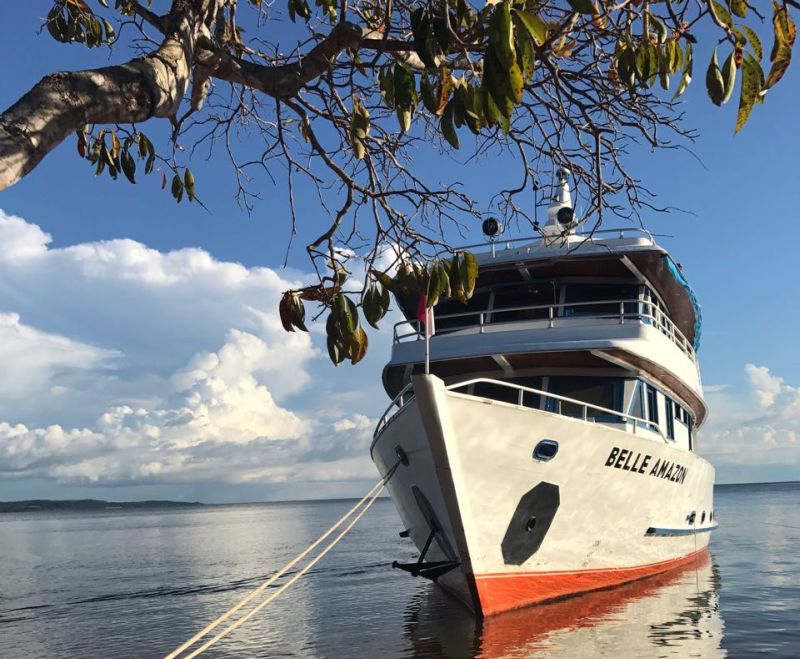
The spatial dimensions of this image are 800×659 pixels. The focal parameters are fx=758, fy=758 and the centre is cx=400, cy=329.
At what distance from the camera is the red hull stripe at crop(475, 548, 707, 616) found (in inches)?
435

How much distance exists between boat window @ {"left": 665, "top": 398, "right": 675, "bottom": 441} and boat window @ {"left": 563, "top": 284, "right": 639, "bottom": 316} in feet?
7.23

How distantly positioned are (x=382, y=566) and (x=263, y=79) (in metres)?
21.8

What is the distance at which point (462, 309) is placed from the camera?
16.2 meters

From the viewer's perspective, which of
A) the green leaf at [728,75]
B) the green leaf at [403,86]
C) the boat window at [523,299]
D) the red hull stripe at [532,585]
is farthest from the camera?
the boat window at [523,299]

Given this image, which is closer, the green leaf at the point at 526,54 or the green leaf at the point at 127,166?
the green leaf at the point at 526,54

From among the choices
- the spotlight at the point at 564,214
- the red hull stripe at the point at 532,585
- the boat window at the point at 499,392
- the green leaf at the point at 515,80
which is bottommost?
the red hull stripe at the point at 532,585

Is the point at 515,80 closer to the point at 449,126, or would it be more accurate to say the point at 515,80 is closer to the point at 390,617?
the point at 449,126

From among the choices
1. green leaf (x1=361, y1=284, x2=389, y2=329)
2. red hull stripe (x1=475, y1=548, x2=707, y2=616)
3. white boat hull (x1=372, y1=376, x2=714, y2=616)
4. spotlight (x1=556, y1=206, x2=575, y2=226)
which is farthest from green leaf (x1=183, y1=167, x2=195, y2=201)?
spotlight (x1=556, y1=206, x2=575, y2=226)

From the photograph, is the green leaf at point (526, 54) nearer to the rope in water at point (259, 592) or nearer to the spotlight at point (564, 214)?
the rope in water at point (259, 592)

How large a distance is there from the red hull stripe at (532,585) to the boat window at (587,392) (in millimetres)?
2793

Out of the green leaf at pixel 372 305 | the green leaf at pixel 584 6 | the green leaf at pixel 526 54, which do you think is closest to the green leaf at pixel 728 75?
the green leaf at pixel 584 6

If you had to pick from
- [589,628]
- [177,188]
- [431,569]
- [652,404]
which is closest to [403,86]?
[177,188]

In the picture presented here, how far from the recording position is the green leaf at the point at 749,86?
3.25 meters

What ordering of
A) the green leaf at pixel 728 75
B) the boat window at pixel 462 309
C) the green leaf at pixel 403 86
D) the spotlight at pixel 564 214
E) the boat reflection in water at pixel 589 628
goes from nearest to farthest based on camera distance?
the green leaf at pixel 728 75 → the green leaf at pixel 403 86 → the boat reflection in water at pixel 589 628 → the boat window at pixel 462 309 → the spotlight at pixel 564 214
